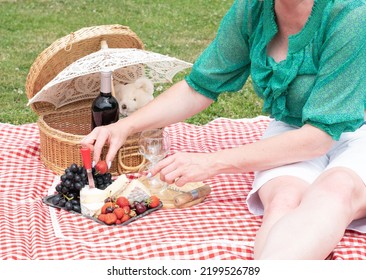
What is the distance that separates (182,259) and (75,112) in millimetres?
1376

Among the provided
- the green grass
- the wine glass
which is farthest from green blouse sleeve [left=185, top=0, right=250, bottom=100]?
the green grass

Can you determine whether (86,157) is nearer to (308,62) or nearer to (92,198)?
(92,198)

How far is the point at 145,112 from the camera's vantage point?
3.28m

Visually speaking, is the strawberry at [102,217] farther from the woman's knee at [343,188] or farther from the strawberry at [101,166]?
the woman's knee at [343,188]

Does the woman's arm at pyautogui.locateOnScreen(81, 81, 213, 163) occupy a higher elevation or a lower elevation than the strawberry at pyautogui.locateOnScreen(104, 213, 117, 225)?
higher

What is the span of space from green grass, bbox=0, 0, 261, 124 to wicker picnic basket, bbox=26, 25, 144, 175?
1.11 m

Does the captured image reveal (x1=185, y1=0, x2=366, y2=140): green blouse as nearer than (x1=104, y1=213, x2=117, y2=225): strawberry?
Yes

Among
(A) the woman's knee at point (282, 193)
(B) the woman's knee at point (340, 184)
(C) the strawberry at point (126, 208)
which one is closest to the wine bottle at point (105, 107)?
(C) the strawberry at point (126, 208)

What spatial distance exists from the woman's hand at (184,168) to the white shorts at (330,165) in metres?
0.25

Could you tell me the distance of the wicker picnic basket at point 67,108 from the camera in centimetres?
352

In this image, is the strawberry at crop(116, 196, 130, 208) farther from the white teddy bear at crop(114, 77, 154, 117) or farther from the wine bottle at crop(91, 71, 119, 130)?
the white teddy bear at crop(114, 77, 154, 117)

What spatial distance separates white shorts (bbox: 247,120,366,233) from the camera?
2842mm
